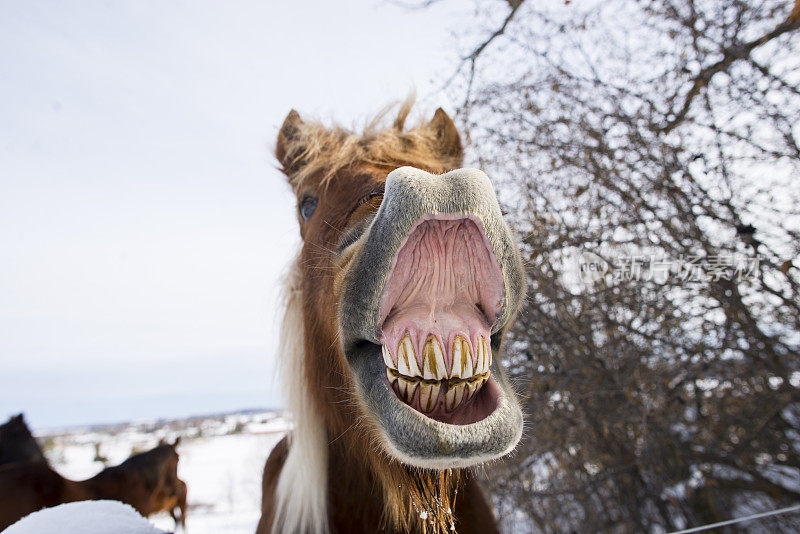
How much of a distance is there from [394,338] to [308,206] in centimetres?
84

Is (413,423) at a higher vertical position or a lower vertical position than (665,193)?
lower

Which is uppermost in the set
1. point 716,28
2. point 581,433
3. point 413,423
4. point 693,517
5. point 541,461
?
point 716,28

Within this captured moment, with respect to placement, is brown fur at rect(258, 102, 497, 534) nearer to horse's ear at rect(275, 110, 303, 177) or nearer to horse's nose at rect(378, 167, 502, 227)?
horse's ear at rect(275, 110, 303, 177)

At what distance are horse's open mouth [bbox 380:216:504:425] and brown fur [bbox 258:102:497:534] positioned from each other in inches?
8.1

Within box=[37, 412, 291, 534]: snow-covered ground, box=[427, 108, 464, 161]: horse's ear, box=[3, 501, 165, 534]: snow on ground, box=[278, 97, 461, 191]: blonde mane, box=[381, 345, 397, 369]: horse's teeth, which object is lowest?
box=[37, 412, 291, 534]: snow-covered ground

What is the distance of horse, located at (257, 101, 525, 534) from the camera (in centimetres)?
100

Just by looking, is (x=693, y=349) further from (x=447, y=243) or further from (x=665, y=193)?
(x=447, y=243)

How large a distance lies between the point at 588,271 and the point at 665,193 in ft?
2.89

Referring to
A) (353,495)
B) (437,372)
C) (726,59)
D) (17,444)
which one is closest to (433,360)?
(437,372)

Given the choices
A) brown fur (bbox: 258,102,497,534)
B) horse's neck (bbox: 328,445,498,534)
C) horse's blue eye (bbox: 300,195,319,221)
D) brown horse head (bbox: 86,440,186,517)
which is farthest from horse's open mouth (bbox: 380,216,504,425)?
brown horse head (bbox: 86,440,186,517)

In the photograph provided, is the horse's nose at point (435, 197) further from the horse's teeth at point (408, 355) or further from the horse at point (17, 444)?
the horse at point (17, 444)

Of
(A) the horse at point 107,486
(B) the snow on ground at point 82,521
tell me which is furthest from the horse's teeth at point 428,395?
(A) the horse at point 107,486

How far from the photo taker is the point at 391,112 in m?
2.17

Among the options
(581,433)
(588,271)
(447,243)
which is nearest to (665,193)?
(588,271)
